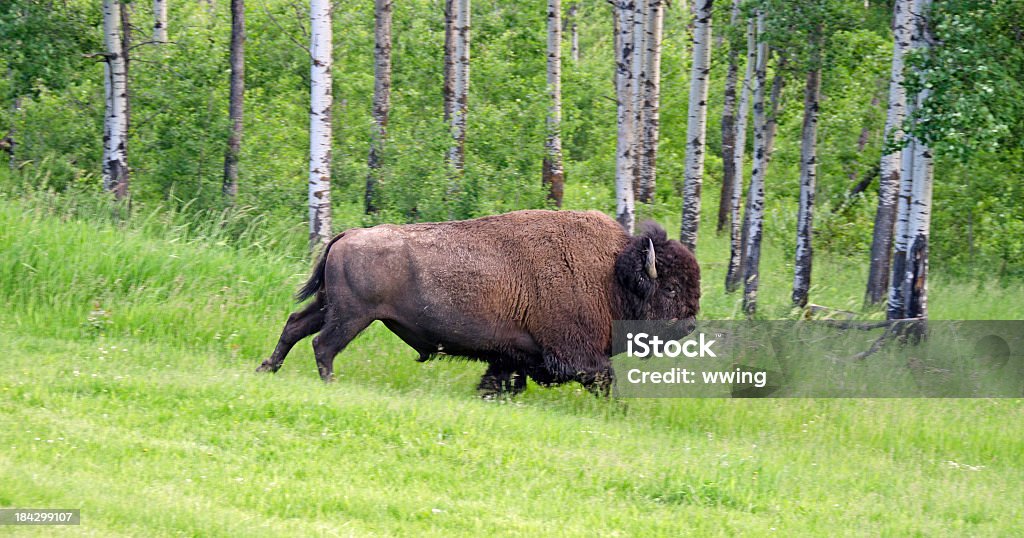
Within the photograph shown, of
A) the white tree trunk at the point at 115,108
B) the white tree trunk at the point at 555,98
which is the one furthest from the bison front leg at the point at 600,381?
the white tree trunk at the point at 555,98

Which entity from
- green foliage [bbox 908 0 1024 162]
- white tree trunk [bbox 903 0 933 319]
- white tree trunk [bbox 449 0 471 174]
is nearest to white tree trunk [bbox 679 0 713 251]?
white tree trunk [bbox 449 0 471 174]

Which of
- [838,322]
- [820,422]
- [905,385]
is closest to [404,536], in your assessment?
[820,422]

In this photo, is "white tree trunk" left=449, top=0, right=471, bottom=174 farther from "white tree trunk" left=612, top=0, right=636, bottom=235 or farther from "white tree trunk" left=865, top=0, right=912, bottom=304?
"white tree trunk" left=865, top=0, right=912, bottom=304

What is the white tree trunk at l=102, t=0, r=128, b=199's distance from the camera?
16.2 meters

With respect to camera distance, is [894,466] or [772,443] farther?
[772,443]

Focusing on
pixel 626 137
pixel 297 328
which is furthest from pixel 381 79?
pixel 297 328

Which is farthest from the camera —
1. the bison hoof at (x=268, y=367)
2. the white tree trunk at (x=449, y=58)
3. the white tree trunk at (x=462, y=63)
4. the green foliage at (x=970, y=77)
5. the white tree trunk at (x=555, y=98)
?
the white tree trunk at (x=449, y=58)

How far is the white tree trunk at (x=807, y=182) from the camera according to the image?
1792 centimetres

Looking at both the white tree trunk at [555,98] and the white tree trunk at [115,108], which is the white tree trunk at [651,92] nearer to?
the white tree trunk at [555,98]

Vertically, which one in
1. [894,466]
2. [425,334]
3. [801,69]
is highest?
[801,69]

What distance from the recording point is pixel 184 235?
14.5m

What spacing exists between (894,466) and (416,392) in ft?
15.6

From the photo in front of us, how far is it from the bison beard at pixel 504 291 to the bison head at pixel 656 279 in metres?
0.01

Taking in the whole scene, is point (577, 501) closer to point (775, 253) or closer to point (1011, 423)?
point (1011, 423)
